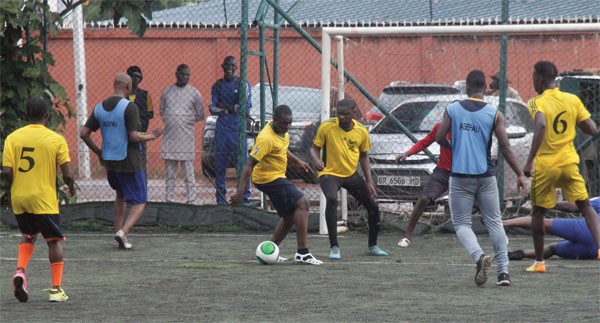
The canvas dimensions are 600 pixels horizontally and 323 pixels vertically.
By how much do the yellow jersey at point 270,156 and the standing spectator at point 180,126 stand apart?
4040 millimetres

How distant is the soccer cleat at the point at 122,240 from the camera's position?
12.2m

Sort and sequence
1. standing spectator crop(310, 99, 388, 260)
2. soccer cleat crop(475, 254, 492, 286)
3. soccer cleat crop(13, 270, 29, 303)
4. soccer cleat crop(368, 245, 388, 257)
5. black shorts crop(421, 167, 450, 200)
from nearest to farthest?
soccer cleat crop(13, 270, 29, 303) < soccer cleat crop(475, 254, 492, 286) < standing spectator crop(310, 99, 388, 260) < soccer cleat crop(368, 245, 388, 257) < black shorts crop(421, 167, 450, 200)

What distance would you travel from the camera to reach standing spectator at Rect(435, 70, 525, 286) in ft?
31.1

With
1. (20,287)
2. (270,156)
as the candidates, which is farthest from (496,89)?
(20,287)

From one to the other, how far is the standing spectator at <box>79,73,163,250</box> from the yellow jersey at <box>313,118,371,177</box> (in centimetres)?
180

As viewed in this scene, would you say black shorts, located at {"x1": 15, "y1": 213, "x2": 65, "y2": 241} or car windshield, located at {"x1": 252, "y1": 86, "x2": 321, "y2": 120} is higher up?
car windshield, located at {"x1": 252, "y1": 86, "x2": 321, "y2": 120}

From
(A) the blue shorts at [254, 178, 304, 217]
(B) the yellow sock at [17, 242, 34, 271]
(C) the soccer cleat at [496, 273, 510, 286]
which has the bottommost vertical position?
(C) the soccer cleat at [496, 273, 510, 286]

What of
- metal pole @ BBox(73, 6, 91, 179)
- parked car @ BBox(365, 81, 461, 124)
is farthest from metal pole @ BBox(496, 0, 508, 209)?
metal pole @ BBox(73, 6, 91, 179)

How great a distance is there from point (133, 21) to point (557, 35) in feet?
17.3

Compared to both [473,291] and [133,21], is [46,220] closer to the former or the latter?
[473,291]

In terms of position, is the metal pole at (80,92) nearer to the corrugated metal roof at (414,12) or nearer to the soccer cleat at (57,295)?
the corrugated metal roof at (414,12)

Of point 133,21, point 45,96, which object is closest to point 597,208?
point 133,21

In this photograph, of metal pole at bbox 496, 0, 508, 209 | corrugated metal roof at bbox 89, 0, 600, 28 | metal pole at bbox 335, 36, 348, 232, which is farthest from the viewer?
corrugated metal roof at bbox 89, 0, 600, 28

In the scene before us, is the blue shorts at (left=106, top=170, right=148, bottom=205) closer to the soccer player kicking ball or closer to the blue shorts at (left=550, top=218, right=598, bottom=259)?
the soccer player kicking ball
